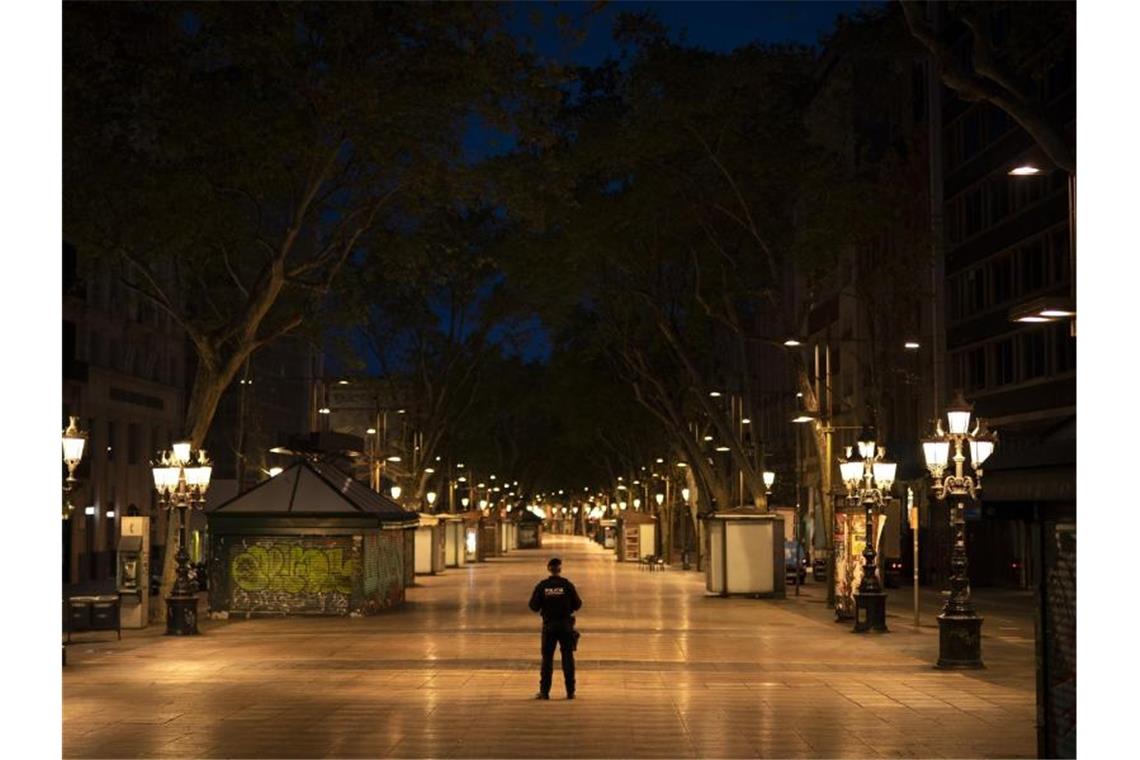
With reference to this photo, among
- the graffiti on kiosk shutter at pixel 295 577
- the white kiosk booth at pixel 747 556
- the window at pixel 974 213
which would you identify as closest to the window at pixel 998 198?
the window at pixel 974 213

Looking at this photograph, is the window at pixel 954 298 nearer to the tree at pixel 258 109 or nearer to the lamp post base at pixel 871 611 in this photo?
the lamp post base at pixel 871 611

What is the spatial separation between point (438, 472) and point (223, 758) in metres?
70.7

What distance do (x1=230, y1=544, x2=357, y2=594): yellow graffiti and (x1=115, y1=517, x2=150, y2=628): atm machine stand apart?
4.03m

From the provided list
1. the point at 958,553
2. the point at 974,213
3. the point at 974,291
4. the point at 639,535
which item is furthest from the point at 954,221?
the point at 958,553

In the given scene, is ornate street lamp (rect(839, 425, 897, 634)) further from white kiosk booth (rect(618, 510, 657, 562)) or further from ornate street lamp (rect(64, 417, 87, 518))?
white kiosk booth (rect(618, 510, 657, 562))

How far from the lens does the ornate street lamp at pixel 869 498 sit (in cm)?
3669

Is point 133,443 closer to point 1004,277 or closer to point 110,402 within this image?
point 110,402

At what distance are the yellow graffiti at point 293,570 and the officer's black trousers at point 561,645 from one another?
1886 centimetres

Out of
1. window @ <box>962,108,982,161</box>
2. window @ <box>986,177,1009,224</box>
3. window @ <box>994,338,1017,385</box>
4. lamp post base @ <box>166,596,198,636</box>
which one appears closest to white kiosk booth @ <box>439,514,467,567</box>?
window @ <box>994,338,1017,385</box>

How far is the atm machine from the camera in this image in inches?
1473

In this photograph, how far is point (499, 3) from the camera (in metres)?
32.8

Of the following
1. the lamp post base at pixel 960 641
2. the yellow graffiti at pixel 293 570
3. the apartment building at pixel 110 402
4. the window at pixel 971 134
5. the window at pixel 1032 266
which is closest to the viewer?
the lamp post base at pixel 960 641

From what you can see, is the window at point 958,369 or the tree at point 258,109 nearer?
the tree at point 258,109

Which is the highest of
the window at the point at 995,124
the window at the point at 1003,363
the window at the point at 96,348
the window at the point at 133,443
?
the window at the point at 995,124
